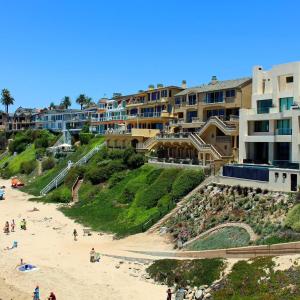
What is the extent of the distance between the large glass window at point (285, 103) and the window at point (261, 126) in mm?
2130

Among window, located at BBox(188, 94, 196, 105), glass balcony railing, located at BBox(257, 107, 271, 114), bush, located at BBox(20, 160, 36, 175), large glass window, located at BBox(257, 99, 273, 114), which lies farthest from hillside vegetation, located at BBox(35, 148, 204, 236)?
bush, located at BBox(20, 160, 36, 175)

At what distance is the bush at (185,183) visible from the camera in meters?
45.8

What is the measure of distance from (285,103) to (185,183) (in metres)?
13.5

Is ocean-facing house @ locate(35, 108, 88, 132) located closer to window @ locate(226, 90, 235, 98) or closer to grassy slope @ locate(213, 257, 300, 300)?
window @ locate(226, 90, 235, 98)

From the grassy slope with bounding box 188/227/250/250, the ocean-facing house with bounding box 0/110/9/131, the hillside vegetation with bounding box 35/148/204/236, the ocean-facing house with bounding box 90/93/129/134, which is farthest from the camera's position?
the ocean-facing house with bounding box 0/110/9/131

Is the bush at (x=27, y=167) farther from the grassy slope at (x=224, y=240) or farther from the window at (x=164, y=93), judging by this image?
the grassy slope at (x=224, y=240)

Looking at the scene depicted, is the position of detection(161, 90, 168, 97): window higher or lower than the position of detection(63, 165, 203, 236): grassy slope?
higher

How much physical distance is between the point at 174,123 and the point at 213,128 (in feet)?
41.6

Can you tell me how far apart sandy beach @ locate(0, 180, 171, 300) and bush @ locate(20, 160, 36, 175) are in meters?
34.6

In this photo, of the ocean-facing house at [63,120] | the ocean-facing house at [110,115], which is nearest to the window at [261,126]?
the ocean-facing house at [110,115]

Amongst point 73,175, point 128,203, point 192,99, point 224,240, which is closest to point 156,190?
point 128,203

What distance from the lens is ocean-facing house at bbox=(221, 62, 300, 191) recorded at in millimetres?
38781

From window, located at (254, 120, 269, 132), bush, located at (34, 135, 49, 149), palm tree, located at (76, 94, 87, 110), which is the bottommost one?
bush, located at (34, 135, 49, 149)

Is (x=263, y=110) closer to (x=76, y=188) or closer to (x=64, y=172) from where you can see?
(x=76, y=188)
